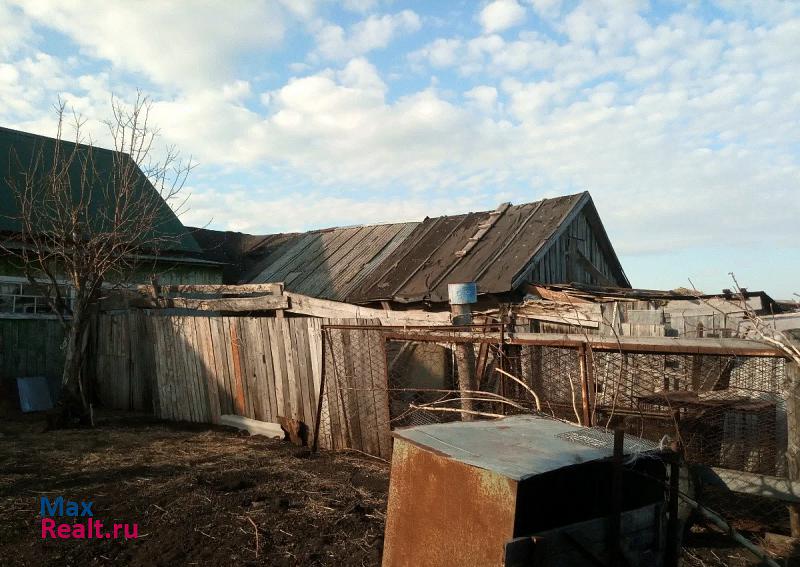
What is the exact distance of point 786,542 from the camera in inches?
159

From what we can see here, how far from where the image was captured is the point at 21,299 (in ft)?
40.2

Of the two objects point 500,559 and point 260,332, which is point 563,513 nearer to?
point 500,559

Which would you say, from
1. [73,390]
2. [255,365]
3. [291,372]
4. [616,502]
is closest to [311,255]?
[73,390]

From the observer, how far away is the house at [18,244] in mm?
12102

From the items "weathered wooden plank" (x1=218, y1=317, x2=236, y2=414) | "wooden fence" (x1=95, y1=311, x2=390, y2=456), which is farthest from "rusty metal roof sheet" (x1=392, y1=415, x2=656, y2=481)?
"weathered wooden plank" (x1=218, y1=317, x2=236, y2=414)

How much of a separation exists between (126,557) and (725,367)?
4649mm

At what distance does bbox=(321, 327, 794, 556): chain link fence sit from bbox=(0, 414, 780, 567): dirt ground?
0.57 m

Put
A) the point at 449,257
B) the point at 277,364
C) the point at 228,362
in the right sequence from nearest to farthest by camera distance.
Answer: the point at 277,364
the point at 228,362
the point at 449,257

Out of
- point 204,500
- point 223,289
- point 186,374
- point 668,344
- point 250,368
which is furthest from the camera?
point 223,289

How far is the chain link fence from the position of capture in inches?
175

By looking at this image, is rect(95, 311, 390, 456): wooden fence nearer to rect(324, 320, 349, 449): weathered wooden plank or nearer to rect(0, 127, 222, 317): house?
rect(324, 320, 349, 449): weathered wooden plank

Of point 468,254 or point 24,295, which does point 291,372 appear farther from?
point 24,295

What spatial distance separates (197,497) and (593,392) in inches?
141

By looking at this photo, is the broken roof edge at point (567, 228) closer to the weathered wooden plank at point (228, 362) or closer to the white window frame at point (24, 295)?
the weathered wooden plank at point (228, 362)
